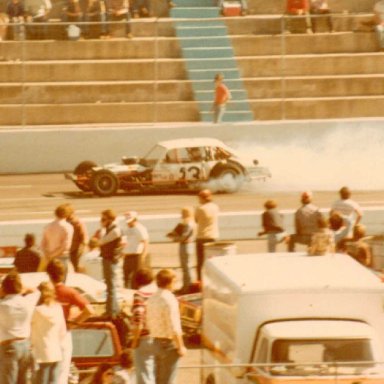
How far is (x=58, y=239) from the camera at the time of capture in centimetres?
1988

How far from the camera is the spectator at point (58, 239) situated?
65.2ft

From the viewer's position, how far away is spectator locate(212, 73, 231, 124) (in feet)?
125

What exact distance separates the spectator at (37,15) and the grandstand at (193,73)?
0.25 metres

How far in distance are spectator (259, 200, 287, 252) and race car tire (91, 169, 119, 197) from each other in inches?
367

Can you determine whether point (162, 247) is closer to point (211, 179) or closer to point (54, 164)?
point (211, 179)

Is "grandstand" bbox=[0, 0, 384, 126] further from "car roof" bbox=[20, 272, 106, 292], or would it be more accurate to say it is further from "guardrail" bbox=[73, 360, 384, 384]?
"guardrail" bbox=[73, 360, 384, 384]

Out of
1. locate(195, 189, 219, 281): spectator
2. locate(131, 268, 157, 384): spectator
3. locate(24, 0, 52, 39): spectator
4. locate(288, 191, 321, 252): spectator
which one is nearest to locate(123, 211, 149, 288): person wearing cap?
locate(195, 189, 219, 281): spectator

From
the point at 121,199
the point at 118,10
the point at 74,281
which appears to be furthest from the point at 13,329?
the point at 118,10

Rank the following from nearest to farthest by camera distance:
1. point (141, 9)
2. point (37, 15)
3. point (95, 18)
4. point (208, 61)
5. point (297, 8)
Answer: point (208, 61) < point (95, 18) < point (37, 15) < point (297, 8) < point (141, 9)

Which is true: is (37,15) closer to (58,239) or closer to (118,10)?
(118,10)

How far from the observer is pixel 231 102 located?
3938 cm

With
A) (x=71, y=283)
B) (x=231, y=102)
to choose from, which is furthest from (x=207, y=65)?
(x=71, y=283)

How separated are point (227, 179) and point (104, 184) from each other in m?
2.50

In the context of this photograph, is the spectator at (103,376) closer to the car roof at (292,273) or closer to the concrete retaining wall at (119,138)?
the car roof at (292,273)
